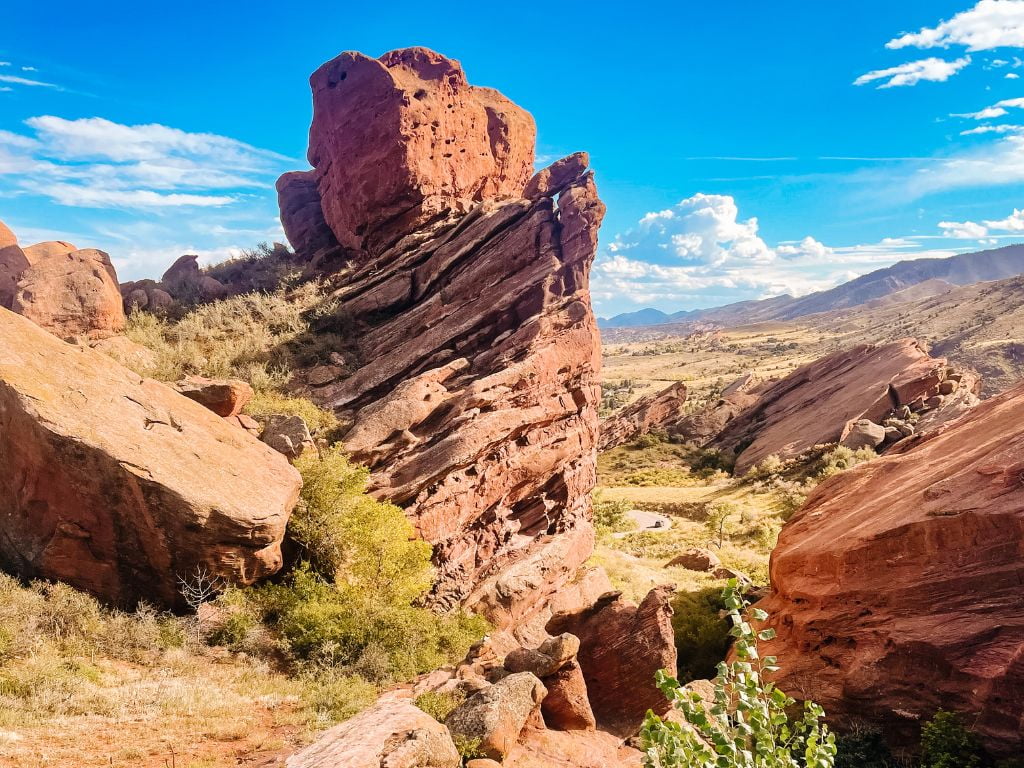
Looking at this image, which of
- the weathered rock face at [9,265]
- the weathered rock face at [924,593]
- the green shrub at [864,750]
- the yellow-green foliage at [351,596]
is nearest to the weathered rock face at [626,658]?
the green shrub at [864,750]

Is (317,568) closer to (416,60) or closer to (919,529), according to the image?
(919,529)

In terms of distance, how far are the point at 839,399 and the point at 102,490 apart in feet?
188

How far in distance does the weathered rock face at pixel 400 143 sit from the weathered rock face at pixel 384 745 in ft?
104

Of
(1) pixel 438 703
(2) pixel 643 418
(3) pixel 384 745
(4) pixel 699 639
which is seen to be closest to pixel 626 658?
(1) pixel 438 703

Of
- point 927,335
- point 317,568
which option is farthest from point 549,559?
point 927,335

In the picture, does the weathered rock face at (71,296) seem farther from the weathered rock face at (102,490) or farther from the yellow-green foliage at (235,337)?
the weathered rock face at (102,490)

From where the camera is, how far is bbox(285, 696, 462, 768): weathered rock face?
6672 mm

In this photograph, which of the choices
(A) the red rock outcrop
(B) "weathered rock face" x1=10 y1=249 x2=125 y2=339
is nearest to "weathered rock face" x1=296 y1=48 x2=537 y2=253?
(A) the red rock outcrop

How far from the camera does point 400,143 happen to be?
33.8 m

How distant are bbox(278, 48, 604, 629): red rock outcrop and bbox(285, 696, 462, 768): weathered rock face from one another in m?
11.3

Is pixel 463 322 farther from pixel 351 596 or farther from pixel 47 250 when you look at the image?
pixel 47 250

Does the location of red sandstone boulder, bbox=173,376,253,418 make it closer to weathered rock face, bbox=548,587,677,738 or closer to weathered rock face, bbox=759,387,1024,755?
weathered rock face, bbox=548,587,677,738

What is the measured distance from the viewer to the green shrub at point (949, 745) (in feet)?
30.6

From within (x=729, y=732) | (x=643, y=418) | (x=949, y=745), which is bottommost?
(x=949, y=745)
